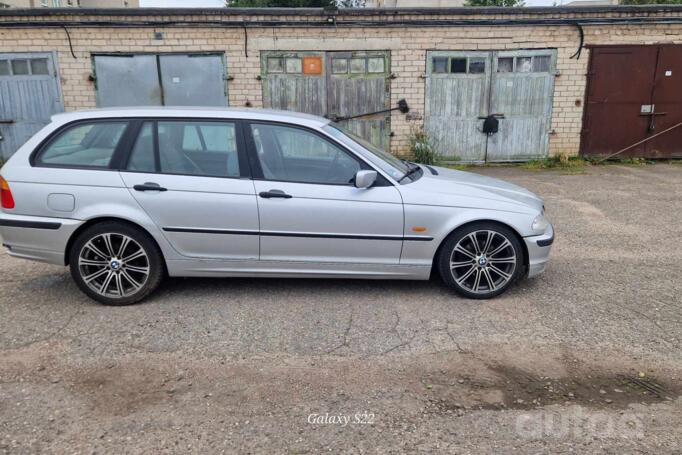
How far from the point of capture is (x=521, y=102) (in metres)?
11.8

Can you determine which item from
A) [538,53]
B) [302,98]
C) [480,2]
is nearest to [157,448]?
[302,98]

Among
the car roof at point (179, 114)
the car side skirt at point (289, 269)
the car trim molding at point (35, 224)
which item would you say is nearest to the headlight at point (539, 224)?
the car side skirt at point (289, 269)

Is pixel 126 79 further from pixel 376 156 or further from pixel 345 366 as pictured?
pixel 345 366

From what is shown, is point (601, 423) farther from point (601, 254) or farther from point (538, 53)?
point (538, 53)

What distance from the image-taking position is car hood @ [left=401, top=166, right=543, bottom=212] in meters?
4.52

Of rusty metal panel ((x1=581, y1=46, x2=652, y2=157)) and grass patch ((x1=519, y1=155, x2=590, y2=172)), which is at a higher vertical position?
rusty metal panel ((x1=581, y1=46, x2=652, y2=157))

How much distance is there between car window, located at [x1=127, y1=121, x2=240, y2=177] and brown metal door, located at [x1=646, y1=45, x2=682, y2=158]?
425 inches

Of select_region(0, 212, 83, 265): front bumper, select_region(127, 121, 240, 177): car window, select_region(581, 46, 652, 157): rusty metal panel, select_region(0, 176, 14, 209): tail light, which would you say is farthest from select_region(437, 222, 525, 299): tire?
select_region(581, 46, 652, 157): rusty metal panel

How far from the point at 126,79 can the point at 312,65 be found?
3879 mm

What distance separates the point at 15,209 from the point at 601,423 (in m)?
4.50

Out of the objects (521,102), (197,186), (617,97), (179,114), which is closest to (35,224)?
(197,186)

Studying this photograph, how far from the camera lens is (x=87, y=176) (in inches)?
174

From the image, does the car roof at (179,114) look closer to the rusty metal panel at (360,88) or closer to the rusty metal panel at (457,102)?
the rusty metal panel at (360,88)

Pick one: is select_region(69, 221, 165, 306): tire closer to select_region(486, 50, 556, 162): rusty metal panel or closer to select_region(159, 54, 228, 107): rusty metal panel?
select_region(159, 54, 228, 107): rusty metal panel
